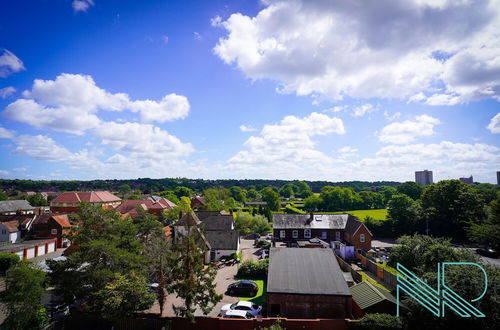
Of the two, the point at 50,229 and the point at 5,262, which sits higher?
the point at 50,229

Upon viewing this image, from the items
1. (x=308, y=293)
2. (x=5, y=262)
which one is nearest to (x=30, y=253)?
(x=5, y=262)

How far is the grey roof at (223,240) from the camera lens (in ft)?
128

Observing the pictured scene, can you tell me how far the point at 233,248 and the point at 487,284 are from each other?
28.9m

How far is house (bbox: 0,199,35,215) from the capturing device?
215 feet

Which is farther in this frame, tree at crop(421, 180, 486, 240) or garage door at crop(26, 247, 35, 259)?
tree at crop(421, 180, 486, 240)

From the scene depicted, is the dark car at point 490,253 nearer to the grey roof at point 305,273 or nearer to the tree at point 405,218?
the tree at point 405,218

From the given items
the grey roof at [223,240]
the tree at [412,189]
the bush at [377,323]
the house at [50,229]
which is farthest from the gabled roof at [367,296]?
the tree at [412,189]

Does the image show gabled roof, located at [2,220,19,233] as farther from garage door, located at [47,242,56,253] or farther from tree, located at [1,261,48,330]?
tree, located at [1,261,48,330]

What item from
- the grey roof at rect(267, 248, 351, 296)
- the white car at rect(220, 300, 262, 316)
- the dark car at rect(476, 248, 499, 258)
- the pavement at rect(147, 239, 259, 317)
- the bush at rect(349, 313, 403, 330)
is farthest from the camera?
the dark car at rect(476, 248, 499, 258)

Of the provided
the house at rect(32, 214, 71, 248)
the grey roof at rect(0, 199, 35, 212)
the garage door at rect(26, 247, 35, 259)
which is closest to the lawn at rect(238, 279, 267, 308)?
the garage door at rect(26, 247, 35, 259)

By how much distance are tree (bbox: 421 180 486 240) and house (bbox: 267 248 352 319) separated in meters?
50.0

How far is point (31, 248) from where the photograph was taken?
40.1 metres

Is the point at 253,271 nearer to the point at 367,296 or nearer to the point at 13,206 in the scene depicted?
the point at 367,296

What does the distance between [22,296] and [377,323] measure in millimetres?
21528
